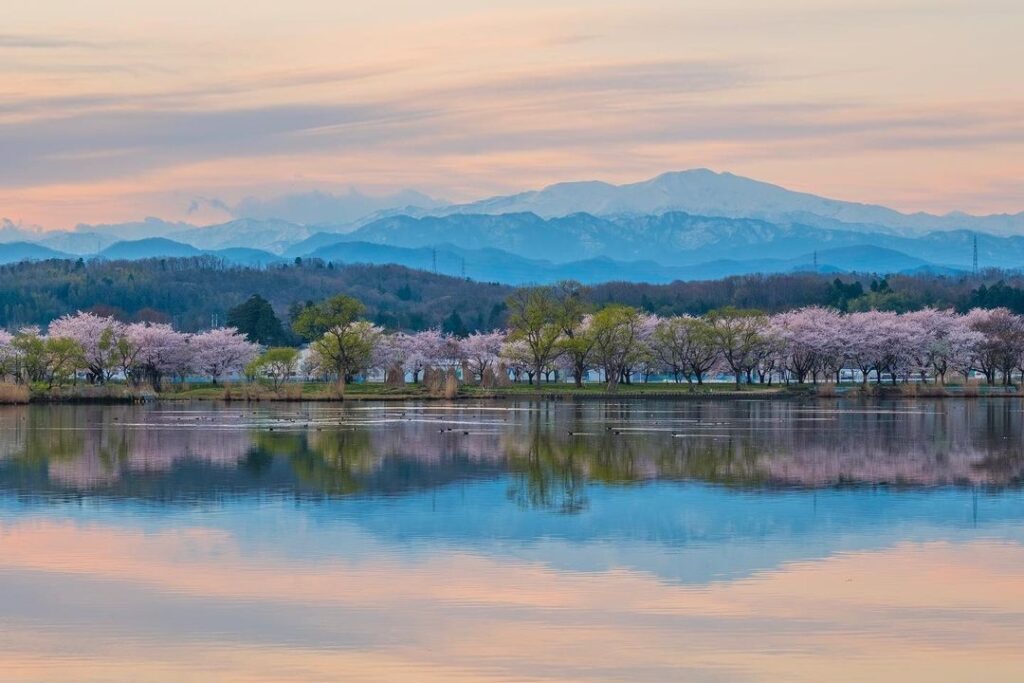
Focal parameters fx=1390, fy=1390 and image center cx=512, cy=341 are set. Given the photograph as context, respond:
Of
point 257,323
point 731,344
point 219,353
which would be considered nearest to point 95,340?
point 219,353

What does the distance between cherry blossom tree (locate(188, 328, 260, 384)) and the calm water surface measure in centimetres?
5993

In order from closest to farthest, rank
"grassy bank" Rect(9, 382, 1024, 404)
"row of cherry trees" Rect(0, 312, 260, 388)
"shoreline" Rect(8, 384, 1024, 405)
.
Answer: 1. "shoreline" Rect(8, 384, 1024, 405)
2. "grassy bank" Rect(9, 382, 1024, 404)
3. "row of cherry trees" Rect(0, 312, 260, 388)

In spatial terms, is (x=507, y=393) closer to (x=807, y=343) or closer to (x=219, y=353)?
(x=807, y=343)

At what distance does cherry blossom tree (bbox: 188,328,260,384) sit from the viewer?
97688 millimetres

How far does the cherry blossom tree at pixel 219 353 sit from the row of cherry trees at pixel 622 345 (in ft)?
0.32

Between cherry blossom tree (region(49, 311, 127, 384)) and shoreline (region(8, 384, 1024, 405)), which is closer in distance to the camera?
shoreline (region(8, 384, 1024, 405))

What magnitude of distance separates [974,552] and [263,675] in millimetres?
11379

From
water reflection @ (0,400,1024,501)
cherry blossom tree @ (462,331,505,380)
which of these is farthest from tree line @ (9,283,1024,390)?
water reflection @ (0,400,1024,501)

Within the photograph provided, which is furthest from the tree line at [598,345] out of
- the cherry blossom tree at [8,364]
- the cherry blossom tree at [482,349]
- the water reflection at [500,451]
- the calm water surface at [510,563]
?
the calm water surface at [510,563]

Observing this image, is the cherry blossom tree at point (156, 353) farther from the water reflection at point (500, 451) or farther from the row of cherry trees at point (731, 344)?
the water reflection at point (500, 451)

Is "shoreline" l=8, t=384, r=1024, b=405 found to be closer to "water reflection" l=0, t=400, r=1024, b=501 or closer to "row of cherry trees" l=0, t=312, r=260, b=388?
"row of cherry trees" l=0, t=312, r=260, b=388

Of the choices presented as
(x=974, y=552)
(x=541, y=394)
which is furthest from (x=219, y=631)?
(x=541, y=394)

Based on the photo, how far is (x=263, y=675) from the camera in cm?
1301

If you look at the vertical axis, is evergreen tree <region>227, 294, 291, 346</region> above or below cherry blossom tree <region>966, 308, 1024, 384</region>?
above
